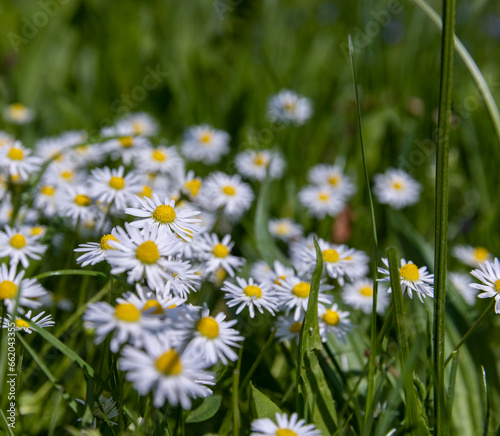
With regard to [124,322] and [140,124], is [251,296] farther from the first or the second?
[140,124]

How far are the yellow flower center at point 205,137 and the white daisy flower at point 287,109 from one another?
31 centimetres

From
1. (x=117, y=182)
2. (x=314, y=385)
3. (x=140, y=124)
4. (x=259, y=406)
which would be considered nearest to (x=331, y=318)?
(x=314, y=385)

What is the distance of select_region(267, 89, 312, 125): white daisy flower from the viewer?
2.37 meters

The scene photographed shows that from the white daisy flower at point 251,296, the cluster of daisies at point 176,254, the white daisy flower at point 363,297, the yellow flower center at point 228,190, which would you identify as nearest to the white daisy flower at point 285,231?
the cluster of daisies at point 176,254

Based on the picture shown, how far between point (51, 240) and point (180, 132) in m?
1.44

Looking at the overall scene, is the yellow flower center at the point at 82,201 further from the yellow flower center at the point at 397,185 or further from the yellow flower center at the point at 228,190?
the yellow flower center at the point at 397,185

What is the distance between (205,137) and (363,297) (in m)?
1.07

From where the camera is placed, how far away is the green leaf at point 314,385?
102 cm

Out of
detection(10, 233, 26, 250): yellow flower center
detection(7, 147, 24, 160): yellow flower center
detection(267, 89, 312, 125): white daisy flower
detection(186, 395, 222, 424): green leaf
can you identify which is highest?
detection(267, 89, 312, 125): white daisy flower

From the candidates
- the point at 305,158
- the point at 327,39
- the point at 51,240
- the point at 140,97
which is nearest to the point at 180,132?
the point at 140,97

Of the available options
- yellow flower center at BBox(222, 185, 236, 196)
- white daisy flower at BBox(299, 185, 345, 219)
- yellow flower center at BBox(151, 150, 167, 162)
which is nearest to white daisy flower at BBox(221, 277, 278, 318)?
yellow flower center at BBox(222, 185, 236, 196)

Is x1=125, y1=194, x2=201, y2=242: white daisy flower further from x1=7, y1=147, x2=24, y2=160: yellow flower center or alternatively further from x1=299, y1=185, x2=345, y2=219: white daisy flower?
x1=299, y1=185, x2=345, y2=219: white daisy flower

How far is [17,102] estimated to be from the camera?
116 inches

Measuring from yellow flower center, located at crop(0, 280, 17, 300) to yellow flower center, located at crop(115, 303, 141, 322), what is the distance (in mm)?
355
